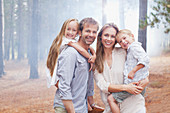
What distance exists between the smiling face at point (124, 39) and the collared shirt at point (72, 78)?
0.48 metres

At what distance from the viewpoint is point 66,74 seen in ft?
5.47

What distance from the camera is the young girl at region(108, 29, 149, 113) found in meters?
1.88

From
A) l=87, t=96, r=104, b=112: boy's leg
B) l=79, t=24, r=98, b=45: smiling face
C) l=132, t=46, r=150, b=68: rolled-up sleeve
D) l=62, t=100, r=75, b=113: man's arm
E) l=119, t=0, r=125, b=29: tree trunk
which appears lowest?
l=87, t=96, r=104, b=112: boy's leg

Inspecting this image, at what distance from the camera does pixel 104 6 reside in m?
10.8

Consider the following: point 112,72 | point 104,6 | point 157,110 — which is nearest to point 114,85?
point 112,72

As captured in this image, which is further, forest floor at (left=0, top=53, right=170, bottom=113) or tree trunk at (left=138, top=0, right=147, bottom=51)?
tree trunk at (left=138, top=0, right=147, bottom=51)

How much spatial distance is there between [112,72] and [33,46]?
814 centimetres

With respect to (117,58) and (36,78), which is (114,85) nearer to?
(117,58)

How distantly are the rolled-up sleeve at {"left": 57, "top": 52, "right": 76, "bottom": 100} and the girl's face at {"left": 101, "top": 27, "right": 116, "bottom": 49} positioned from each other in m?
0.42

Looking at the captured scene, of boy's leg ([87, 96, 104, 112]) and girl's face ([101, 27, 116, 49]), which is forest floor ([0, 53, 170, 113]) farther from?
girl's face ([101, 27, 116, 49])

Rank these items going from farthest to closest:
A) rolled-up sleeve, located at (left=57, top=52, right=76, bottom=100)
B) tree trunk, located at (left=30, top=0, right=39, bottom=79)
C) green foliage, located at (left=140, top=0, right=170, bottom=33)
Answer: tree trunk, located at (left=30, top=0, right=39, bottom=79) → green foliage, located at (left=140, top=0, right=170, bottom=33) → rolled-up sleeve, located at (left=57, top=52, right=76, bottom=100)

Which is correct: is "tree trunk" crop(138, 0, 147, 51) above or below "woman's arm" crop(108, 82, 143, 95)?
above

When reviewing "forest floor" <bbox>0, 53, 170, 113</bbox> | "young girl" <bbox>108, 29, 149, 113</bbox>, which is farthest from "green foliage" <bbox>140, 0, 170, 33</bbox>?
"forest floor" <bbox>0, 53, 170, 113</bbox>

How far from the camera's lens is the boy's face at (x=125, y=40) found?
2.00 metres
